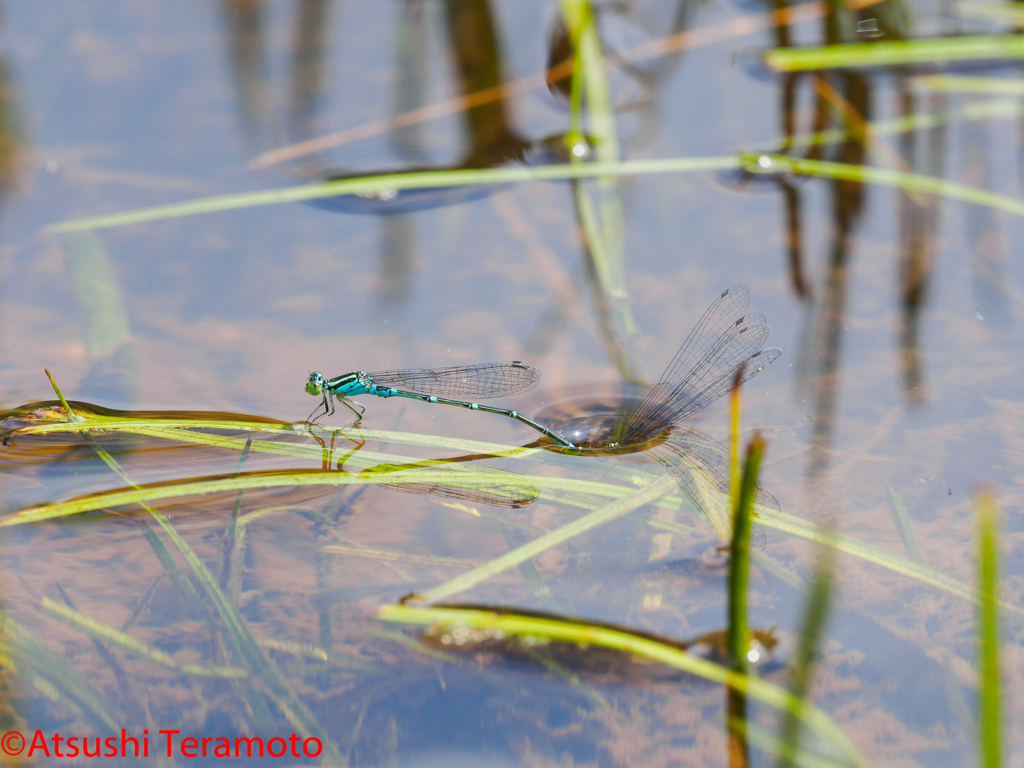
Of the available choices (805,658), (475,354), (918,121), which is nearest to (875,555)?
(805,658)

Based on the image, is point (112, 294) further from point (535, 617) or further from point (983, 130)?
point (983, 130)

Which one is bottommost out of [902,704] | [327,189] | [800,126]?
Answer: [902,704]

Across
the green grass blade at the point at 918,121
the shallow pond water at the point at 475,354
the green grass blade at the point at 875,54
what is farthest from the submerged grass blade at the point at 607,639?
the green grass blade at the point at 875,54

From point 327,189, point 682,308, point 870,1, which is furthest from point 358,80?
point 870,1

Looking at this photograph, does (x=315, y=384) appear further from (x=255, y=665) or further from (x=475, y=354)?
(x=255, y=665)

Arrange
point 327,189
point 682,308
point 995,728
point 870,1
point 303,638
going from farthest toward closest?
point 870,1 → point 327,189 → point 682,308 → point 303,638 → point 995,728

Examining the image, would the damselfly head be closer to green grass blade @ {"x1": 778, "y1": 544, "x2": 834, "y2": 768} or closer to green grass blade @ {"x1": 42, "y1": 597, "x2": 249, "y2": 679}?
green grass blade @ {"x1": 42, "y1": 597, "x2": 249, "y2": 679}

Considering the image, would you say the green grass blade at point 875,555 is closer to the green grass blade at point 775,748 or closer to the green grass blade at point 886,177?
the green grass blade at point 775,748
